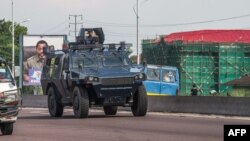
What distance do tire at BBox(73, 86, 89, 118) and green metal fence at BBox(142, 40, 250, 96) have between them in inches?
2017

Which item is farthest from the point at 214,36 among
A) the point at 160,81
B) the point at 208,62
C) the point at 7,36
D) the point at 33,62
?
the point at 160,81

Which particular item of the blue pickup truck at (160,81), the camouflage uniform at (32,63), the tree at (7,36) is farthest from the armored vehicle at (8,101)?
the tree at (7,36)

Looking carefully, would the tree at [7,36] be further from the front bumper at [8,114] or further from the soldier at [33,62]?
the front bumper at [8,114]

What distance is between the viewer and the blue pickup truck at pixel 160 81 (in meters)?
43.7

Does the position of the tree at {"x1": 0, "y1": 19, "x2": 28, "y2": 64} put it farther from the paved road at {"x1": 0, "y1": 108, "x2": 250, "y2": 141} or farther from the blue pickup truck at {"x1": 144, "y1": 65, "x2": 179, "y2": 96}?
the paved road at {"x1": 0, "y1": 108, "x2": 250, "y2": 141}

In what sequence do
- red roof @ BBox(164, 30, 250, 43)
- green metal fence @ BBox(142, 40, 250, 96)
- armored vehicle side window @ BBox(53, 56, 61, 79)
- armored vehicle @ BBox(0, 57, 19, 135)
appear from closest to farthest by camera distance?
armored vehicle @ BBox(0, 57, 19, 135), armored vehicle side window @ BBox(53, 56, 61, 79), green metal fence @ BBox(142, 40, 250, 96), red roof @ BBox(164, 30, 250, 43)

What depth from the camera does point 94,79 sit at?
2317 centimetres

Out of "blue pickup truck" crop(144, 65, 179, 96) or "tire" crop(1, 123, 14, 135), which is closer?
"tire" crop(1, 123, 14, 135)

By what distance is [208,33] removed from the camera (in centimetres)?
9306

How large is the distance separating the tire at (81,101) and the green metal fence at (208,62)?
5124 centimetres

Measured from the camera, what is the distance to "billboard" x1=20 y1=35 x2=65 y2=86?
59844 millimetres

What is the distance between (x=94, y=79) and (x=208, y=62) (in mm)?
54502

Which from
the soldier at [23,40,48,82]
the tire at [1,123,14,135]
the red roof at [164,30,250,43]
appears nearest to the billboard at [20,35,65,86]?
the soldier at [23,40,48,82]

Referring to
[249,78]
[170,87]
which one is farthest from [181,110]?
[249,78]
